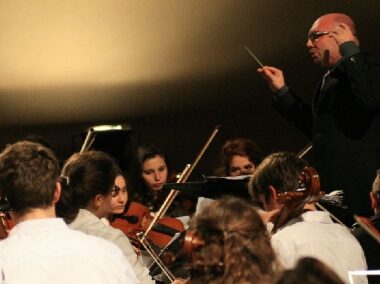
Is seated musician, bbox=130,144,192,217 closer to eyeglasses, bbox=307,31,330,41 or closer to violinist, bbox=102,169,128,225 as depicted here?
violinist, bbox=102,169,128,225

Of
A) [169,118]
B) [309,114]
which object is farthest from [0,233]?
[169,118]

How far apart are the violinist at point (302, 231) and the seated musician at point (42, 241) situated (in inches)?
22.7

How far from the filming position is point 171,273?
3219mm

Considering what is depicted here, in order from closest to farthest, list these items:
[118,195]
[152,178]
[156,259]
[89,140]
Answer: [156,259], [118,195], [152,178], [89,140]

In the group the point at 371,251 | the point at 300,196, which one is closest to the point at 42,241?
the point at 300,196

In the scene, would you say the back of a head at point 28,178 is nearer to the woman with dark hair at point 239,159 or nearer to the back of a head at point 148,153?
the woman with dark hair at point 239,159

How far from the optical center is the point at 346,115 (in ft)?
11.6

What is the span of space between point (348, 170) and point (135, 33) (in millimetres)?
2093

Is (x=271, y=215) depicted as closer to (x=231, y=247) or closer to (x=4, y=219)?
(x=4, y=219)

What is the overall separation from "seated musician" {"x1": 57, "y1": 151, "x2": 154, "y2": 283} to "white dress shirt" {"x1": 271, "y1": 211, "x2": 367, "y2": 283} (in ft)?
1.76

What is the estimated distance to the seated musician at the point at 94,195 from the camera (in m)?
2.95

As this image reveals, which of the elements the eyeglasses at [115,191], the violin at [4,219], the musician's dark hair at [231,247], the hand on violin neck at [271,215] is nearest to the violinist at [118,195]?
the eyeglasses at [115,191]

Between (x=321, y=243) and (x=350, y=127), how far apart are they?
3.12ft

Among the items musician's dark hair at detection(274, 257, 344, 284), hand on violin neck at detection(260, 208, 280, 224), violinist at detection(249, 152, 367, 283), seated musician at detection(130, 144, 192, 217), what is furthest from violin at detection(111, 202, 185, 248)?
musician's dark hair at detection(274, 257, 344, 284)
